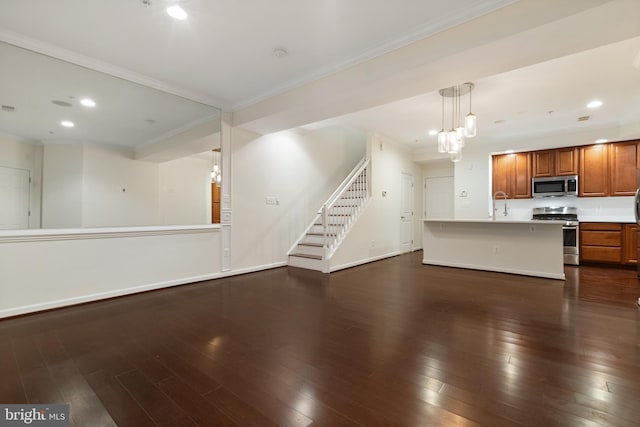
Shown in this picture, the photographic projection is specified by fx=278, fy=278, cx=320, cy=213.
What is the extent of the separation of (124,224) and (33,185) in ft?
3.14

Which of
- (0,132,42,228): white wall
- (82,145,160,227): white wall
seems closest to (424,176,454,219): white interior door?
(82,145,160,227): white wall

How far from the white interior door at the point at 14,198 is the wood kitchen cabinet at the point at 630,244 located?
932 centimetres

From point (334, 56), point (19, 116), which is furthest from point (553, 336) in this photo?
point (19, 116)

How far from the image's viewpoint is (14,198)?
2.92m

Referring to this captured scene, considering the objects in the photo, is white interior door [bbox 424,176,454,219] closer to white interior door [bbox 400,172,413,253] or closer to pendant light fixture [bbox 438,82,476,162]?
white interior door [bbox 400,172,413,253]

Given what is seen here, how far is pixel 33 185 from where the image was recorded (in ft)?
10.1

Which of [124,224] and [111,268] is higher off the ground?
[124,224]

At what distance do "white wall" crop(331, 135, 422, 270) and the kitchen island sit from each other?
1.02m

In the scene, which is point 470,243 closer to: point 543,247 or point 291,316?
point 543,247

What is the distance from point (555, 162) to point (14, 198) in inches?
357

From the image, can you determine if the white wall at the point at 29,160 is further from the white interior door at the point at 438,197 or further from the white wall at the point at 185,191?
the white interior door at the point at 438,197

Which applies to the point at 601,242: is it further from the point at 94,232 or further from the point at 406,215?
the point at 94,232

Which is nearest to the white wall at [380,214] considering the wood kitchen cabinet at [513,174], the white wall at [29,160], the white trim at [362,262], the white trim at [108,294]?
the white trim at [362,262]

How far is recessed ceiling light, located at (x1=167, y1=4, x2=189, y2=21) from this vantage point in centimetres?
239
